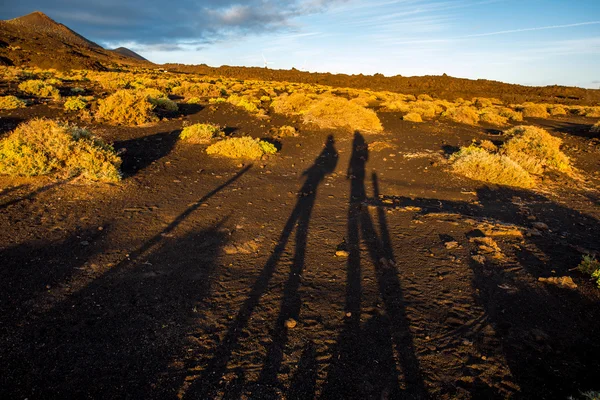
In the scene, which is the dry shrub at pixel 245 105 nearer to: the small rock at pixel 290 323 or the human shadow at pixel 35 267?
the human shadow at pixel 35 267

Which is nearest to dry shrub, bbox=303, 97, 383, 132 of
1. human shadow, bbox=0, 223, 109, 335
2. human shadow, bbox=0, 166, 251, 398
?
human shadow, bbox=0, 223, 109, 335

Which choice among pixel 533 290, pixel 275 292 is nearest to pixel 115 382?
pixel 275 292

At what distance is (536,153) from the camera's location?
11.9m

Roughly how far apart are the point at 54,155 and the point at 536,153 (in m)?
14.8

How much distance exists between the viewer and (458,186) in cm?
920

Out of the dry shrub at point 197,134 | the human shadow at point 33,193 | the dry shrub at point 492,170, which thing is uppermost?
the dry shrub at point 197,134

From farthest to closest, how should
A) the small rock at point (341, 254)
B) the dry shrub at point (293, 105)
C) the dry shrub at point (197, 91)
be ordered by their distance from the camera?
the dry shrub at point (197, 91)
the dry shrub at point (293, 105)
the small rock at point (341, 254)

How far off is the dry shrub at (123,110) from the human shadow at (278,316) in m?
9.52

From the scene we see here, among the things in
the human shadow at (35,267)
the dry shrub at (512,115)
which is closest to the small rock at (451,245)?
the human shadow at (35,267)

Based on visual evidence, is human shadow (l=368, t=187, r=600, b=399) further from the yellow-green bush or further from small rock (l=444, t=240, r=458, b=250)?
the yellow-green bush

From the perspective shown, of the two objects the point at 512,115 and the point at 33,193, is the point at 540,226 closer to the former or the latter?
the point at 33,193

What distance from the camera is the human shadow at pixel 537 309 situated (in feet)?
10.3

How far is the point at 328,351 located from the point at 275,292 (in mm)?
1164

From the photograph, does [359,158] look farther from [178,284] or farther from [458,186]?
[178,284]
